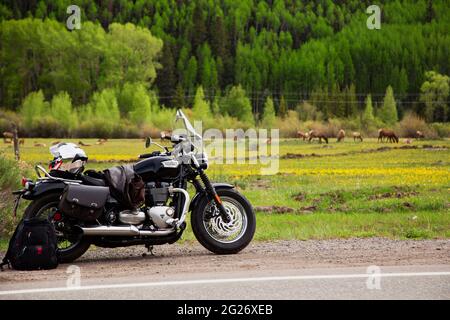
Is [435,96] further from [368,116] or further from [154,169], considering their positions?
[154,169]

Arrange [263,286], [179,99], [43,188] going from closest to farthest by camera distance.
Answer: [263,286]
[43,188]
[179,99]

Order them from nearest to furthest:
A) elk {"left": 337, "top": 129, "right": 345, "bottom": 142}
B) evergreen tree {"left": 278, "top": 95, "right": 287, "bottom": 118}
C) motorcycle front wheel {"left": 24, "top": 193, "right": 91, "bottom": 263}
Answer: motorcycle front wheel {"left": 24, "top": 193, "right": 91, "bottom": 263} → elk {"left": 337, "top": 129, "right": 345, "bottom": 142} → evergreen tree {"left": 278, "top": 95, "right": 287, "bottom": 118}

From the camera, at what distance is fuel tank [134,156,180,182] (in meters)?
9.60

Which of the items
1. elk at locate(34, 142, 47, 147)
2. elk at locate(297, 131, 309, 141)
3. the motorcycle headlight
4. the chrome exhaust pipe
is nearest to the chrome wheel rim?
the motorcycle headlight

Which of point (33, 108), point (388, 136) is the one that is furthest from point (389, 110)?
point (33, 108)

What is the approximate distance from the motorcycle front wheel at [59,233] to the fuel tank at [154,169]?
3.20 feet

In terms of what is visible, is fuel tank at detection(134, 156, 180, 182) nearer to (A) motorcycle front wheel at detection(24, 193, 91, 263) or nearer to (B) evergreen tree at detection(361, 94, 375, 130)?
(A) motorcycle front wheel at detection(24, 193, 91, 263)

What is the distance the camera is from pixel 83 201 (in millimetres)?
9008

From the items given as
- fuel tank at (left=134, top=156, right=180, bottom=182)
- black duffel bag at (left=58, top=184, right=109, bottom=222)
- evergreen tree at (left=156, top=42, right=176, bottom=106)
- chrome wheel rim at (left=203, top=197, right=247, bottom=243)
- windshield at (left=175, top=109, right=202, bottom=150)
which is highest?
evergreen tree at (left=156, top=42, right=176, bottom=106)

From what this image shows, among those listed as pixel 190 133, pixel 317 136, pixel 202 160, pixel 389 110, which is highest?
pixel 190 133

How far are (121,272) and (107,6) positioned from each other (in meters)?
57.8

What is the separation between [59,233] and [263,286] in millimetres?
2886
